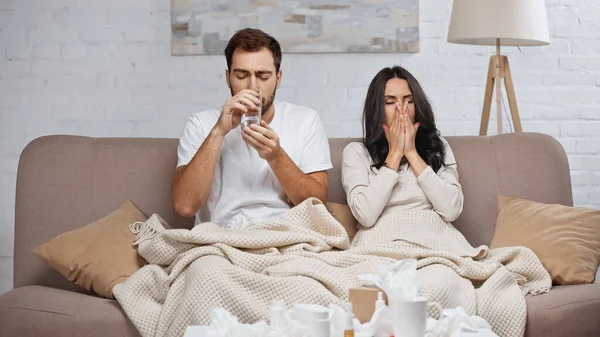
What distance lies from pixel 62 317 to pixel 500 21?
2.06m

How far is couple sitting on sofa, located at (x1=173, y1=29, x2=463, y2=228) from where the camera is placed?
279cm

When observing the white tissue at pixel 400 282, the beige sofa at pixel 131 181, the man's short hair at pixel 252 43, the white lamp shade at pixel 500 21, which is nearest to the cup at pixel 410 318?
the white tissue at pixel 400 282

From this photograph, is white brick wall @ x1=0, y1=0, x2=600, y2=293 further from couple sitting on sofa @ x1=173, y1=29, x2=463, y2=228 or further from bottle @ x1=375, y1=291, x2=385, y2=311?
bottle @ x1=375, y1=291, x2=385, y2=311

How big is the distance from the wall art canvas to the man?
1066mm

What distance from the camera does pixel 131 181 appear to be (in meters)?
3.03

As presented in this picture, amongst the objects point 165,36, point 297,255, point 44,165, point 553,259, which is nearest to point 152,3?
point 165,36

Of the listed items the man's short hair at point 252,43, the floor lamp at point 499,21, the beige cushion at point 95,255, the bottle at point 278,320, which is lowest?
the beige cushion at point 95,255

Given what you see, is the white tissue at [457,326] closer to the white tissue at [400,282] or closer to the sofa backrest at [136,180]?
the white tissue at [400,282]

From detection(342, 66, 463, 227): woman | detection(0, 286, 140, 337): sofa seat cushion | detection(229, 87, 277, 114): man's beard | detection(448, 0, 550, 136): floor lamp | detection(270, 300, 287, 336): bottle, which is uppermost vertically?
detection(448, 0, 550, 136): floor lamp

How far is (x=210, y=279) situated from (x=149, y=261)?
1.43 ft

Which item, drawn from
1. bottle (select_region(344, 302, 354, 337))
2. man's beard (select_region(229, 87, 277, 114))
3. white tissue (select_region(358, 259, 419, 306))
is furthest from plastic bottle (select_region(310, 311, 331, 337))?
man's beard (select_region(229, 87, 277, 114))

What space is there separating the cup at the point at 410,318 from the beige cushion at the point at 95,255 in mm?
1181

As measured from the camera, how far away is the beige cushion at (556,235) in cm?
269

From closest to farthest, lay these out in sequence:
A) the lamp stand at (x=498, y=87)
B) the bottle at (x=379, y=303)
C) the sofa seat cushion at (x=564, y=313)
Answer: the bottle at (x=379, y=303)
the sofa seat cushion at (x=564, y=313)
the lamp stand at (x=498, y=87)
